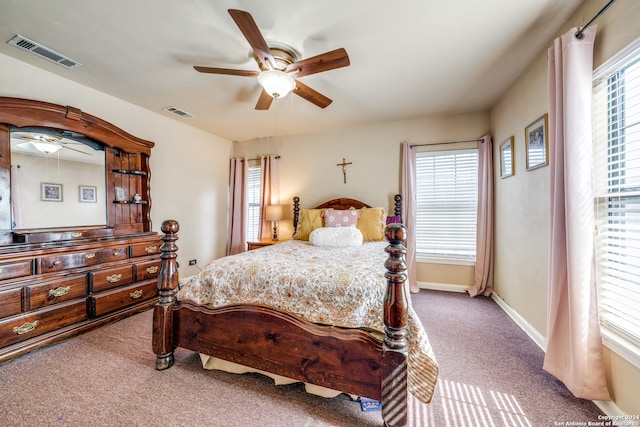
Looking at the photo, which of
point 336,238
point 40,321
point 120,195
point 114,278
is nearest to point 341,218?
point 336,238

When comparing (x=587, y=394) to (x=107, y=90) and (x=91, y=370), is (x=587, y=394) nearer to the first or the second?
(x=91, y=370)

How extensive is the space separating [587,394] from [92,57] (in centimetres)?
439

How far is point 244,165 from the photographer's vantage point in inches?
180

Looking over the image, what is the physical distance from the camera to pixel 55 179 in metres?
2.47

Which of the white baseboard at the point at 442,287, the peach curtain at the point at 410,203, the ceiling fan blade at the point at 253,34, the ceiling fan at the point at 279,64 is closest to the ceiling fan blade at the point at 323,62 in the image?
the ceiling fan at the point at 279,64

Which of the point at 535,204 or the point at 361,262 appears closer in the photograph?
the point at 361,262

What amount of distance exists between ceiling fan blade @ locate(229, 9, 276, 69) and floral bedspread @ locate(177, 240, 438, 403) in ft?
4.87

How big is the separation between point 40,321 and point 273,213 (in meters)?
2.65

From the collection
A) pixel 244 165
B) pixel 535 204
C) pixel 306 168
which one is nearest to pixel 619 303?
pixel 535 204

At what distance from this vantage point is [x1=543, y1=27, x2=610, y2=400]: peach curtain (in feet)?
4.64

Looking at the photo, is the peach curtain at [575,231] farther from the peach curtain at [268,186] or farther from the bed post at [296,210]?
the peach curtain at [268,186]

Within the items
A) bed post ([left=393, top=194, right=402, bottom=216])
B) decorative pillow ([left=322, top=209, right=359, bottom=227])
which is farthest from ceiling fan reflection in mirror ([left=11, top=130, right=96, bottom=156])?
bed post ([left=393, top=194, right=402, bottom=216])

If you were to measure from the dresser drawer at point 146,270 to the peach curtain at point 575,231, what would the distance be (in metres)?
3.61

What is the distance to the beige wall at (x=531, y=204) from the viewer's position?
51.9 inches
